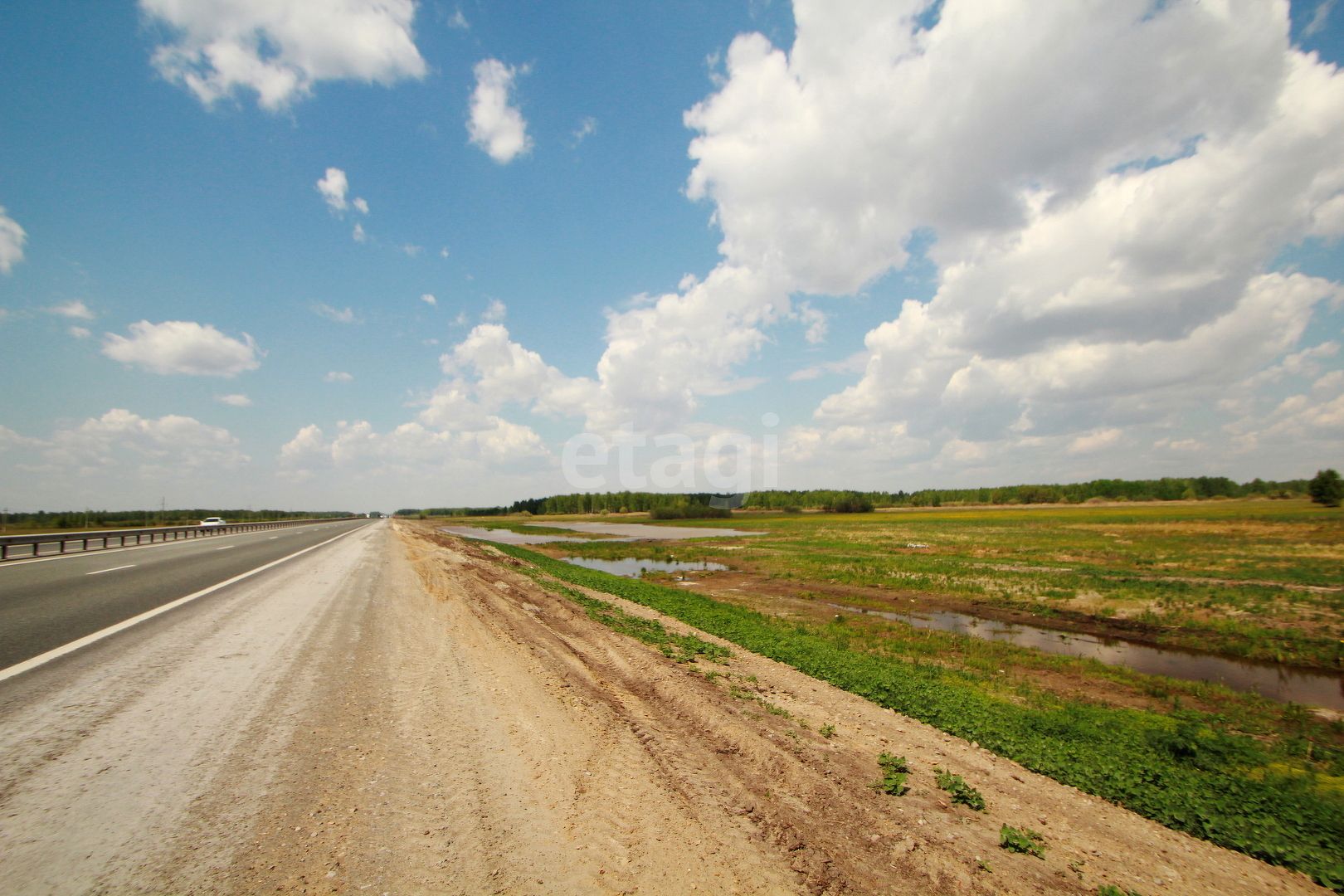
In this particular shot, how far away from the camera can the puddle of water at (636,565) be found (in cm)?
3350

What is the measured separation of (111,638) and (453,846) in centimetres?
948

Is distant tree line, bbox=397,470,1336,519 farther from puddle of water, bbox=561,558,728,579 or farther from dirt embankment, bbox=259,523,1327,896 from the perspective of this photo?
dirt embankment, bbox=259,523,1327,896

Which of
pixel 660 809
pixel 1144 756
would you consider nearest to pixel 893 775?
pixel 660 809

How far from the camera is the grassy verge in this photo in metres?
5.27

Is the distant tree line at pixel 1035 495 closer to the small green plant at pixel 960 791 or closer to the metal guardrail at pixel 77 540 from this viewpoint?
the metal guardrail at pixel 77 540

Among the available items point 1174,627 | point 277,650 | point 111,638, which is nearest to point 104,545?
point 111,638

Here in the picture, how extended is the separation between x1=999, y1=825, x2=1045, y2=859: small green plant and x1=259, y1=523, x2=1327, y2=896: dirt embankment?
0.07 metres

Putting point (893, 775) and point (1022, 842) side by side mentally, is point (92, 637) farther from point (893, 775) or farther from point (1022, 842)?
point (1022, 842)

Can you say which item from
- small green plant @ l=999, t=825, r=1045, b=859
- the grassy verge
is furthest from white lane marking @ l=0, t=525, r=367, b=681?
small green plant @ l=999, t=825, r=1045, b=859

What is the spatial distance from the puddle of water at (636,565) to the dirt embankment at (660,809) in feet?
78.5

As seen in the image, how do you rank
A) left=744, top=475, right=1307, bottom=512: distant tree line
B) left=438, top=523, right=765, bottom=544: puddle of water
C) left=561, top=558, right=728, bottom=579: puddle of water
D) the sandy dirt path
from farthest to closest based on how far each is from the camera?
left=744, top=475, right=1307, bottom=512: distant tree line → left=438, top=523, right=765, bottom=544: puddle of water → left=561, top=558, right=728, bottom=579: puddle of water → the sandy dirt path

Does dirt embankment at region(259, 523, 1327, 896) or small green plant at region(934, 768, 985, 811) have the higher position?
dirt embankment at region(259, 523, 1327, 896)

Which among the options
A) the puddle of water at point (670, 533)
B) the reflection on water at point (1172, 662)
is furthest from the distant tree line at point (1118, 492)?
the reflection on water at point (1172, 662)

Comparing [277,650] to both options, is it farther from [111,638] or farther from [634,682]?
[634,682]
